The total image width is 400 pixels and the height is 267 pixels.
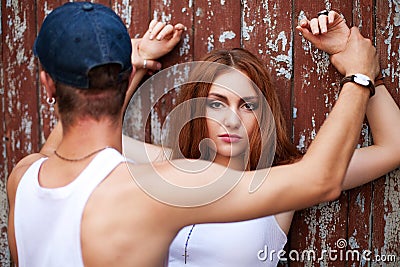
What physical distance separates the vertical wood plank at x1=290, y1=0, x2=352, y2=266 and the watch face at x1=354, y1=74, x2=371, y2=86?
0.35m

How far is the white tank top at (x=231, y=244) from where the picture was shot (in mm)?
2086

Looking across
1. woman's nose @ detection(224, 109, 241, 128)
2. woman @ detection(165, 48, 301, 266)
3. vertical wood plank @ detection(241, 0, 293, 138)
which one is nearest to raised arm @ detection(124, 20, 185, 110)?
woman @ detection(165, 48, 301, 266)

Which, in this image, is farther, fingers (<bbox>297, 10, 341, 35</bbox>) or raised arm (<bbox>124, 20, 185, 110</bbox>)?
raised arm (<bbox>124, 20, 185, 110</bbox>)

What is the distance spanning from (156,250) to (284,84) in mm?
991

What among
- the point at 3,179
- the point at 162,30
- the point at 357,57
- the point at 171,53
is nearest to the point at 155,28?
the point at 162,30

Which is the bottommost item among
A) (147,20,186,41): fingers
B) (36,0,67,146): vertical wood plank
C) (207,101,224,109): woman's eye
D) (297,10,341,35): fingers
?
(36,0,67,146): vertical wood plank

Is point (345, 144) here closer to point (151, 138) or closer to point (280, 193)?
point (280, 193)

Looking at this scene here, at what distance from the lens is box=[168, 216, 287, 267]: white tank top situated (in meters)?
2.09

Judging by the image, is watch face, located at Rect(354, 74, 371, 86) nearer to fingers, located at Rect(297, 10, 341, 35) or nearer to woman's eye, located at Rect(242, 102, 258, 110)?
fingers, located at Rect(297, 10, 341, 35)

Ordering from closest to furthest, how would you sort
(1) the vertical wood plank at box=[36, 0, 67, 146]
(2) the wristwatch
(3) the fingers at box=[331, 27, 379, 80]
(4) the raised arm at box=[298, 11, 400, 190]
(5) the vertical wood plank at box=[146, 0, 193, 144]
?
(2) the wristwatch, (3) the fingers at box=[331, 27, 379, 80], (4) the raised arm at box=[298, 11, 400, 190], (5) the vertical wood plank at box=[146, 0, 193, 144], (1) the vertical wood plank at box=[36, 0, 67, 146]

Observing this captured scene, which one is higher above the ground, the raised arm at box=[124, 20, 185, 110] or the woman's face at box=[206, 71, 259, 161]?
the raised arm at box=[124, 20, 185, 110]

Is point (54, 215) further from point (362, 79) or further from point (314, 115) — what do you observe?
point (314, 115)

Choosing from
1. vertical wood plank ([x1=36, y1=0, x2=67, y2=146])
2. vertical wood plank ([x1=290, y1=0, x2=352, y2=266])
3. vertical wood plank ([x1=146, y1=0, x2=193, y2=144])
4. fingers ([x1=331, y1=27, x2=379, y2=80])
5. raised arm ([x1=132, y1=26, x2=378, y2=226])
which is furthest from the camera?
vertical wood plank ([x1=36, y1=0, x2=67, y2=146])

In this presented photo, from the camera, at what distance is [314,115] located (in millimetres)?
2219
